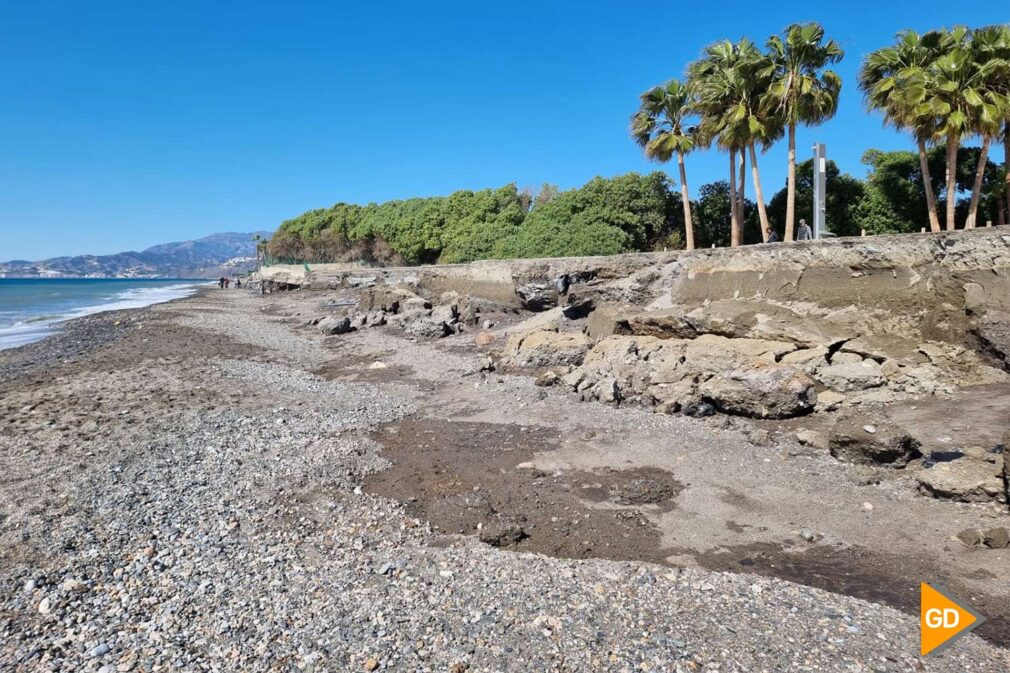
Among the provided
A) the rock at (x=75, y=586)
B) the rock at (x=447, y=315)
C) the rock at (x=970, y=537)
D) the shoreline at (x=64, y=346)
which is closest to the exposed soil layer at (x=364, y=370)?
the rock at (x=447, y=315)

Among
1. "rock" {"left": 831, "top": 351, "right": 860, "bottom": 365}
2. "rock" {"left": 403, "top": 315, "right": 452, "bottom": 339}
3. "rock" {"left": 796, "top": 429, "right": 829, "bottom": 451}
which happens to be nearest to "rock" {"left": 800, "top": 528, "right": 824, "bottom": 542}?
"rock" {"left": 796, "top": 429, "right": 829, "bottom": 451}

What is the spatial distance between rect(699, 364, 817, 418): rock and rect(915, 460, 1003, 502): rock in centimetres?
260

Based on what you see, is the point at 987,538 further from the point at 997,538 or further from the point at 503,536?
the point at 503,536

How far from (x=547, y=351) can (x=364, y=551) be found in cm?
888

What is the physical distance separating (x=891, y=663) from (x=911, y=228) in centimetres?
2688

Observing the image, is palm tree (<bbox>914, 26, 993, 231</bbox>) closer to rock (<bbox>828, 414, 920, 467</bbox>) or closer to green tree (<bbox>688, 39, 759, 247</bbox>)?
green tree (<bbox>688, 39, 759, 247</bbox>)

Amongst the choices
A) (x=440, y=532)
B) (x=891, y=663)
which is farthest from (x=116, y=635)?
(x=891, y=663)

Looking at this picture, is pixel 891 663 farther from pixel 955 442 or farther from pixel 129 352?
pixel 129 352

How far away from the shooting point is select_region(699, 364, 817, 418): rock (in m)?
9.21

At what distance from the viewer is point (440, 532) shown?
6121mm

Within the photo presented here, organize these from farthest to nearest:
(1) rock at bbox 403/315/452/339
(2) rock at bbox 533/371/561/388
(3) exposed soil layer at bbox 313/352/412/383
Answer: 1. (1) rock at bbox 403/315/452/339
2. (3) exposed soil layer at bbox 313/352/412/383
3. (2) rock at bbox 533/371/561/388

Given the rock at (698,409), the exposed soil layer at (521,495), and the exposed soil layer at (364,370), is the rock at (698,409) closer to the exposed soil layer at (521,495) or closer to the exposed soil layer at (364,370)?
the exposed soil layer at (521,495)

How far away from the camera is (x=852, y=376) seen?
952 centimetres

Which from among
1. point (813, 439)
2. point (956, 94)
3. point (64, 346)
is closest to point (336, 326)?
point (64, 346)
